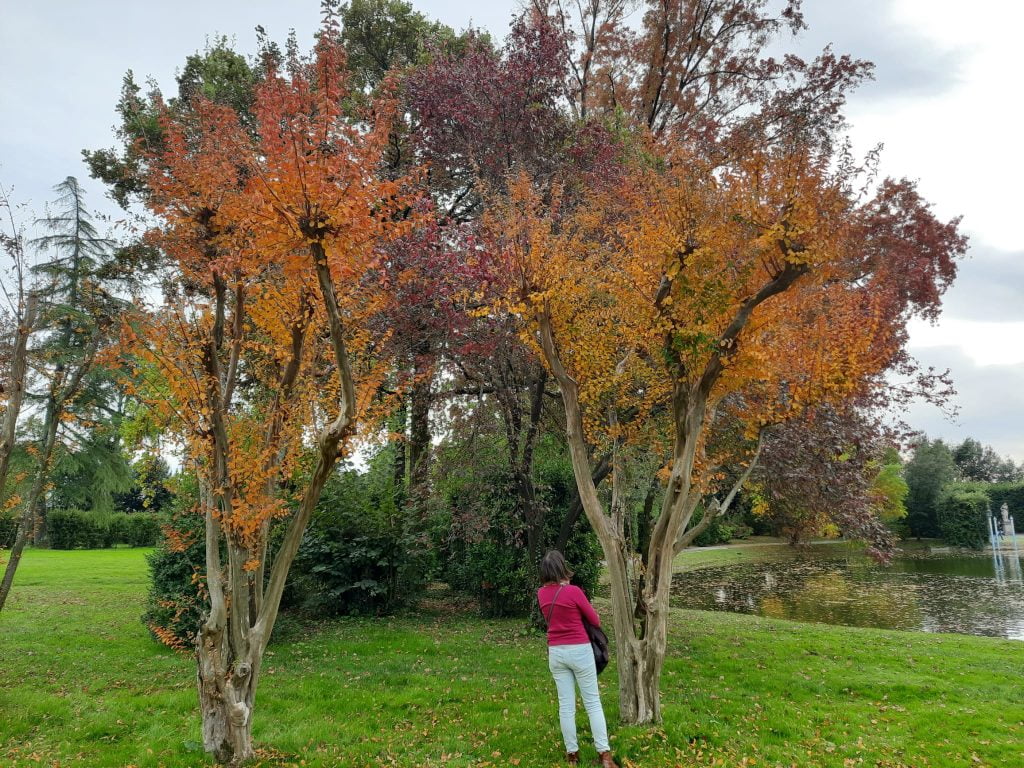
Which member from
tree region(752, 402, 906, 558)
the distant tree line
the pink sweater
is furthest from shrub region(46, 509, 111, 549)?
the distant tree line

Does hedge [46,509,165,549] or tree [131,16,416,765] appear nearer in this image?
tree [131,16,416,765]

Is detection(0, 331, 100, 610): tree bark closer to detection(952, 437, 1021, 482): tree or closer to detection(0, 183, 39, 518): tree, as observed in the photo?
detection(0, 183, 39, 518): tree

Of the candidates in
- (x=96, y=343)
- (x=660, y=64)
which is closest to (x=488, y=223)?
→ (x=96, y=343)

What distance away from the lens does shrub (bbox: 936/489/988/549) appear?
122 ft

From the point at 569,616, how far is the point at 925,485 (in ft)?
146

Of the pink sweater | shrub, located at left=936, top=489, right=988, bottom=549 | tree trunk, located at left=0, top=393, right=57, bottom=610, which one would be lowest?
shrub, located at left=936, top=489, right=988, bottom=549

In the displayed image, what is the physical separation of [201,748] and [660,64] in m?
15.8

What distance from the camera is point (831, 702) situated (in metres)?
7.19

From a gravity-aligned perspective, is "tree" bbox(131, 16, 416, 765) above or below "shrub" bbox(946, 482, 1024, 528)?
above

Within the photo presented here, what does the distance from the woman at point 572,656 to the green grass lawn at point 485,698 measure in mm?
465

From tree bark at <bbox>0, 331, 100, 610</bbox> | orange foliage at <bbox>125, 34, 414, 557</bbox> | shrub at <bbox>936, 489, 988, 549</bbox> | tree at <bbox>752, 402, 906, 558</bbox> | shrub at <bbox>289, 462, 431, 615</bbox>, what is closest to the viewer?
orange foliage at <bbox>125, 34, 414, 557</bbox>

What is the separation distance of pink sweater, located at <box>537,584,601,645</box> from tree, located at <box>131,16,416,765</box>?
2.28 metres

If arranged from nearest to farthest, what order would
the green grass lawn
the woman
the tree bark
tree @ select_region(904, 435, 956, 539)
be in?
the woman, the green grass lawn, the tree bark, tree @ select_region(904, 435, 956, 539)

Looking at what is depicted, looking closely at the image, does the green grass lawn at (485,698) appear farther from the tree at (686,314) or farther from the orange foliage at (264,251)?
the orange foliage at (264,251)
